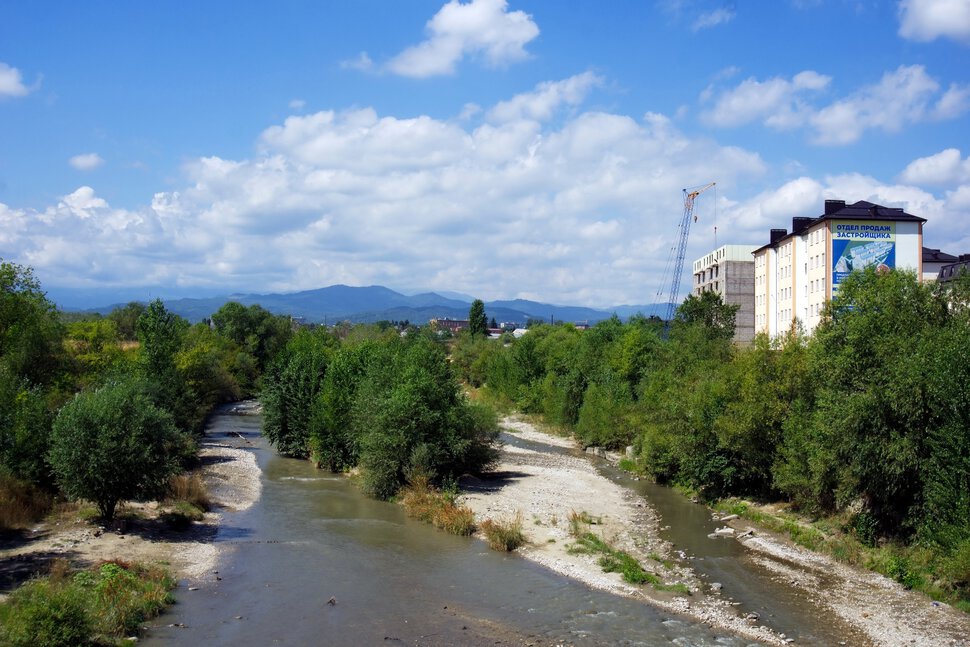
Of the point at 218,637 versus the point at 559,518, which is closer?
the point at 218,637

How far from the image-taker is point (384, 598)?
26.3 m

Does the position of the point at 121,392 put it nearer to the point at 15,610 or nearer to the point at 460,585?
the point at 15,610

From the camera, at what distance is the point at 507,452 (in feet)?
206

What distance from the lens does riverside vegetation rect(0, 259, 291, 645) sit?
68.7 ft

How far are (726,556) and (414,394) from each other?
65.8 ft

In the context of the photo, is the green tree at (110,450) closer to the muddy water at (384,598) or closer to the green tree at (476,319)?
the muddy water at (384,598)

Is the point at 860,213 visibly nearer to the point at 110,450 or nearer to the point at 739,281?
the point at 739,281

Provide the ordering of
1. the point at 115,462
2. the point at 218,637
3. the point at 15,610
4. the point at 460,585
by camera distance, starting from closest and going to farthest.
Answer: the point at 15,610, the point at 218,637, the point at 460,585, the point at 115,462

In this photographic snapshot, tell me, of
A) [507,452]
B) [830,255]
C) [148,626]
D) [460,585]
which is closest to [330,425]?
[507,452]

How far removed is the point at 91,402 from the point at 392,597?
16.8 m

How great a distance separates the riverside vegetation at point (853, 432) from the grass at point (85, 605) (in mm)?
26799

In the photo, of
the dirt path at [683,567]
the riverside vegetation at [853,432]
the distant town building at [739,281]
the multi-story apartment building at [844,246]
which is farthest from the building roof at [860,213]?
the distant town building at [739,281]

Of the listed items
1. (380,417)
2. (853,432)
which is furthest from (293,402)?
(853,432)

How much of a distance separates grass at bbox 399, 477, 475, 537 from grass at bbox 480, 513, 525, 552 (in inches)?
63.3
